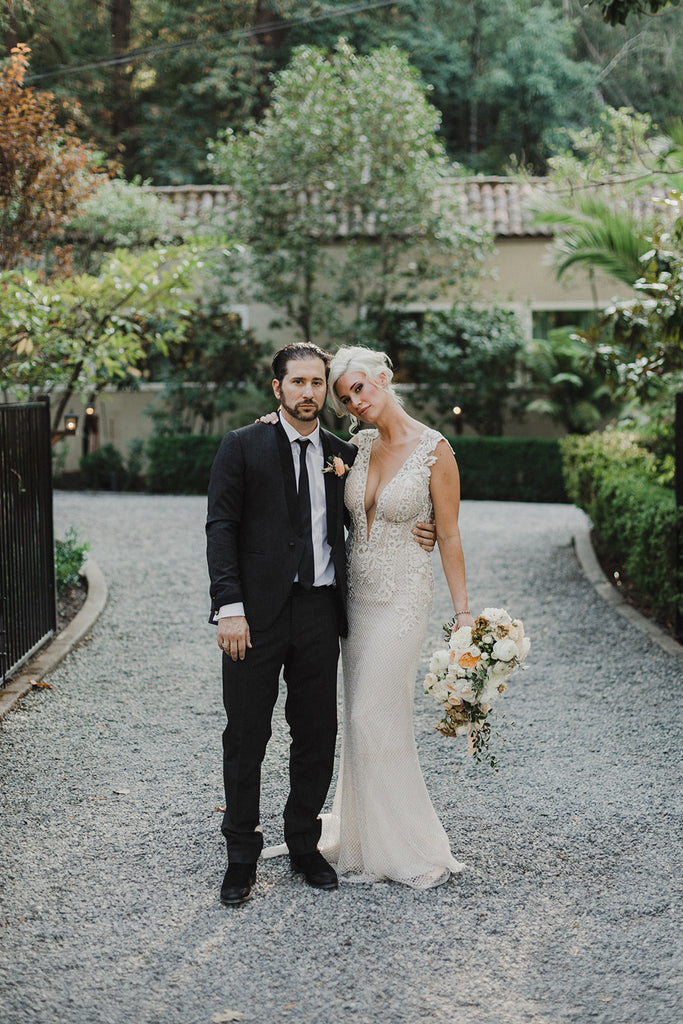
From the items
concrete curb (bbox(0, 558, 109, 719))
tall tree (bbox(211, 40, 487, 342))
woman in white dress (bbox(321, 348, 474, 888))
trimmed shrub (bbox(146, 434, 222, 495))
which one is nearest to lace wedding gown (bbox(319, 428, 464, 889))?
woman in white dress (bbox(321, 348, 474, 888))

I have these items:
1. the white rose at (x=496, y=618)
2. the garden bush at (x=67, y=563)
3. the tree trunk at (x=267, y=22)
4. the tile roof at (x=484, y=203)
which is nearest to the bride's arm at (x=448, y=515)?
the white rose at (x=496, y=618)

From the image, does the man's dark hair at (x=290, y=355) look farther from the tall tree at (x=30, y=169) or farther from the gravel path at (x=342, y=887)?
the tall tree at (x=30, y=169)

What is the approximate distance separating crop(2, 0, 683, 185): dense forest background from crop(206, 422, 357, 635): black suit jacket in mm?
23246

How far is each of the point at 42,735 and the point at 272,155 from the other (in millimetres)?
13546

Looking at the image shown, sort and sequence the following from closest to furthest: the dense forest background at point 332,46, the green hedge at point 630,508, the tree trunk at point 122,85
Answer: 1. the green hedge at point 630,508
2. the dense forest background at point 332,46
3. the tree trunk at point 122,85

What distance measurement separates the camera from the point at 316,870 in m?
4.06

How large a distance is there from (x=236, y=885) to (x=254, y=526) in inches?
51.5

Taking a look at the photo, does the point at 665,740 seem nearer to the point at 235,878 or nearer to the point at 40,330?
the point at 235,878

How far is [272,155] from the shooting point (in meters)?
17.5

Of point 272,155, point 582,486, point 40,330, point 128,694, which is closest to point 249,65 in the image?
point 272,155

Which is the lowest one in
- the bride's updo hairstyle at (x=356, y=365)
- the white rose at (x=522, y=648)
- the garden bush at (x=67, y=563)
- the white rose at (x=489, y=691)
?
the garden bush at (x=67, y=563)

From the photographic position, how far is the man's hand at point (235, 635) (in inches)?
150

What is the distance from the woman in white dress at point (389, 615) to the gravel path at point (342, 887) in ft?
0.61

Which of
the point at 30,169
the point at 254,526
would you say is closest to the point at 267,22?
the point at 30,169
